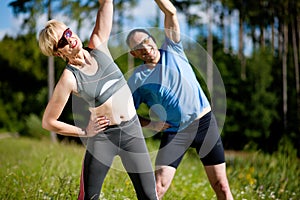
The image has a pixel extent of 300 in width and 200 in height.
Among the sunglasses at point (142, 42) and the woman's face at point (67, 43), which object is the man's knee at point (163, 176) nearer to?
the sunglasses at point (142, 42)

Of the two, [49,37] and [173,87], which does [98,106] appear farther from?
[173,87]

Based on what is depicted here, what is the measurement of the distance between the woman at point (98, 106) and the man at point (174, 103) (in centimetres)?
47

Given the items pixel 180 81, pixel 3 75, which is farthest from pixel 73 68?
pixel 3 75

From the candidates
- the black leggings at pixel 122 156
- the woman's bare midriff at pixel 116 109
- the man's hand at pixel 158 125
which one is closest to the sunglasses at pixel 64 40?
the woman's bare midriff at pixel 116 109

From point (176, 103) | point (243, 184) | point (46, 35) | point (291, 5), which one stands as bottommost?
point (243, 184)

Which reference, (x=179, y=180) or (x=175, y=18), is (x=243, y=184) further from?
(x=175, y=18)

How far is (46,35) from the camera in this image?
2266 millimetres

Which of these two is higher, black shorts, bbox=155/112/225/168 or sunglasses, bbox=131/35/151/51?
sunglasses, bbox=131/35/151/51

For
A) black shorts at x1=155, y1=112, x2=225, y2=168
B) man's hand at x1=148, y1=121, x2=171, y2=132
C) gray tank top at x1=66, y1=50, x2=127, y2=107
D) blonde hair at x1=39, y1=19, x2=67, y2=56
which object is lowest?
black shorts at x1=155, y1=112, x2=225, y2=168

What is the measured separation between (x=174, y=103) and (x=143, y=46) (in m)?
0.44

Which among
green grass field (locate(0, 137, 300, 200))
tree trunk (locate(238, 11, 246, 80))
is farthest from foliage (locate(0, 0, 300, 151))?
green grass field (locate(0, 137, 300, 200))

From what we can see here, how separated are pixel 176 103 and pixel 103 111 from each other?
2.30 feet

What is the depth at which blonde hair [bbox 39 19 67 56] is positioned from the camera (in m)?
2.26

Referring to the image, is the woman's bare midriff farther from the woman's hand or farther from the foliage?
the foliage
